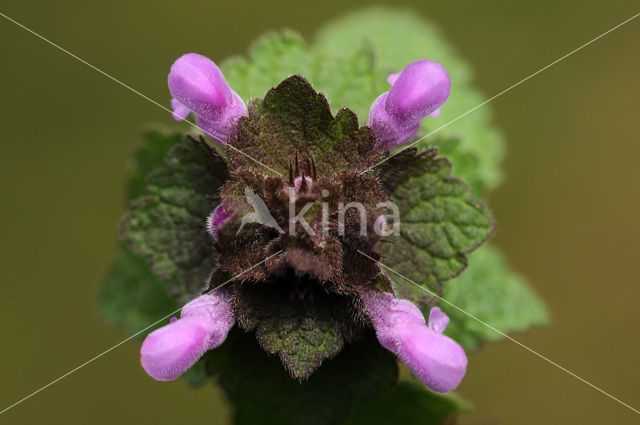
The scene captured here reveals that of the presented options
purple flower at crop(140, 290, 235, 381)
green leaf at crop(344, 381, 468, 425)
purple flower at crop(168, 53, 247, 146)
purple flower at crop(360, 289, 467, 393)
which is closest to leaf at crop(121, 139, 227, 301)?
purple flower at crop(168, 53, 247, 146)

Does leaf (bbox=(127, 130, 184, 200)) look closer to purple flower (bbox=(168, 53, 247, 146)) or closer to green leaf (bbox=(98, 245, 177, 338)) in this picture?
green leaf (bbox=(98, 245, 177, 338))

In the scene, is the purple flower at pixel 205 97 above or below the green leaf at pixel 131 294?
above

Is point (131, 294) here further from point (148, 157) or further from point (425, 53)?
point (425, 53)

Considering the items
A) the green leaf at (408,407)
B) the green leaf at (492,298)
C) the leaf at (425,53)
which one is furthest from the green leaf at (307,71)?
the green leaf at (408,407)

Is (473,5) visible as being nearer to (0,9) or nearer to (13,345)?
(0,9)

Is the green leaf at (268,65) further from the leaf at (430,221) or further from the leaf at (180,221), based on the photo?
the leaf at (430,221)
